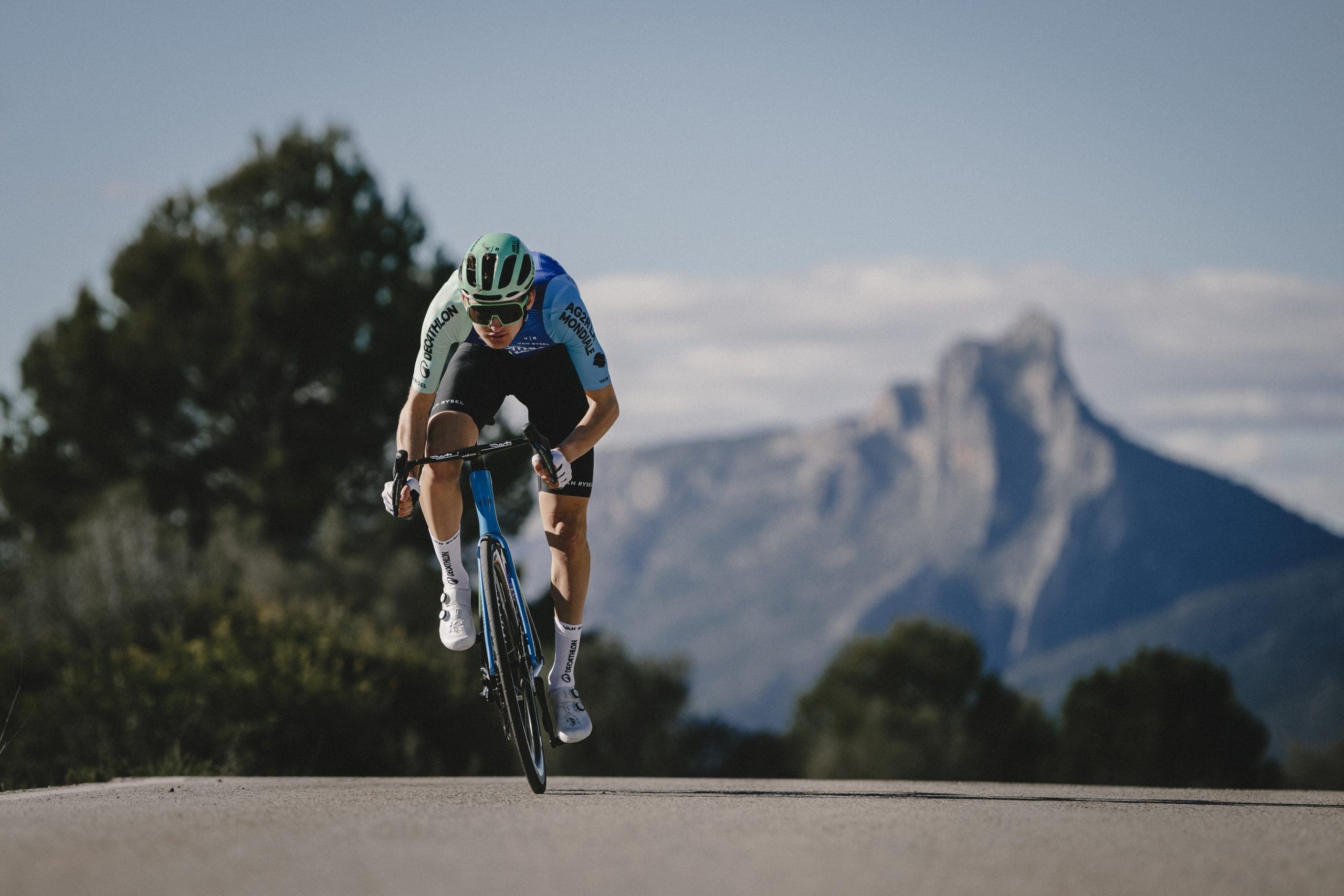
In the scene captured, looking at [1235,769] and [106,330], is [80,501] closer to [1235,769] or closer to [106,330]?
[106,330]

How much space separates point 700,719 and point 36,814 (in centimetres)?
6740

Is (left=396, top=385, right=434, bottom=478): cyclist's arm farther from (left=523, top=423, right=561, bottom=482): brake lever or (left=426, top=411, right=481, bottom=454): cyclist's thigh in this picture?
(left=523, top=423, right=561, bottom=482): brake lever

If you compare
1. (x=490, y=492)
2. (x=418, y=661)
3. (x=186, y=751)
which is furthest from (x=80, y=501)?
(x=490, y=492)

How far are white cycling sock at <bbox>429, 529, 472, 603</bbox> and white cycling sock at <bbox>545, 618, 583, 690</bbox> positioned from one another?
584 mm

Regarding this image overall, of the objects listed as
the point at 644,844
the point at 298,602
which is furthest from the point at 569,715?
the point at 298,602

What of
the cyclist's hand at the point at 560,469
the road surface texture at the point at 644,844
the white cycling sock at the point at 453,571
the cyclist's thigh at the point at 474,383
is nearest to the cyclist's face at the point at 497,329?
the cyclist's thigh at the point at 474,383

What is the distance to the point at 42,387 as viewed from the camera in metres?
37.1

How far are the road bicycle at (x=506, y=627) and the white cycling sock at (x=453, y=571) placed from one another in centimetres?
25

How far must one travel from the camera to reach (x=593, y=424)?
7.71 meters

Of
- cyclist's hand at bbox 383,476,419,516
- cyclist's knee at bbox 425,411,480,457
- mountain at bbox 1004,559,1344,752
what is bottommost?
mountain at bbox 1004,559,1344,752

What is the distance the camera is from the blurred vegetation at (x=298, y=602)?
13.0m

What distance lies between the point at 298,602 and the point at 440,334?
14.6m

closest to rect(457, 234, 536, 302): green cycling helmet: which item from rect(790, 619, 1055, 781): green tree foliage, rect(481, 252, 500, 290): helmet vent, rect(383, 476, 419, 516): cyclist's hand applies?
rect(481, 252, 500, 290): helmet vent

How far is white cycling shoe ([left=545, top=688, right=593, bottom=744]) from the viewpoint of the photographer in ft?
25.9
